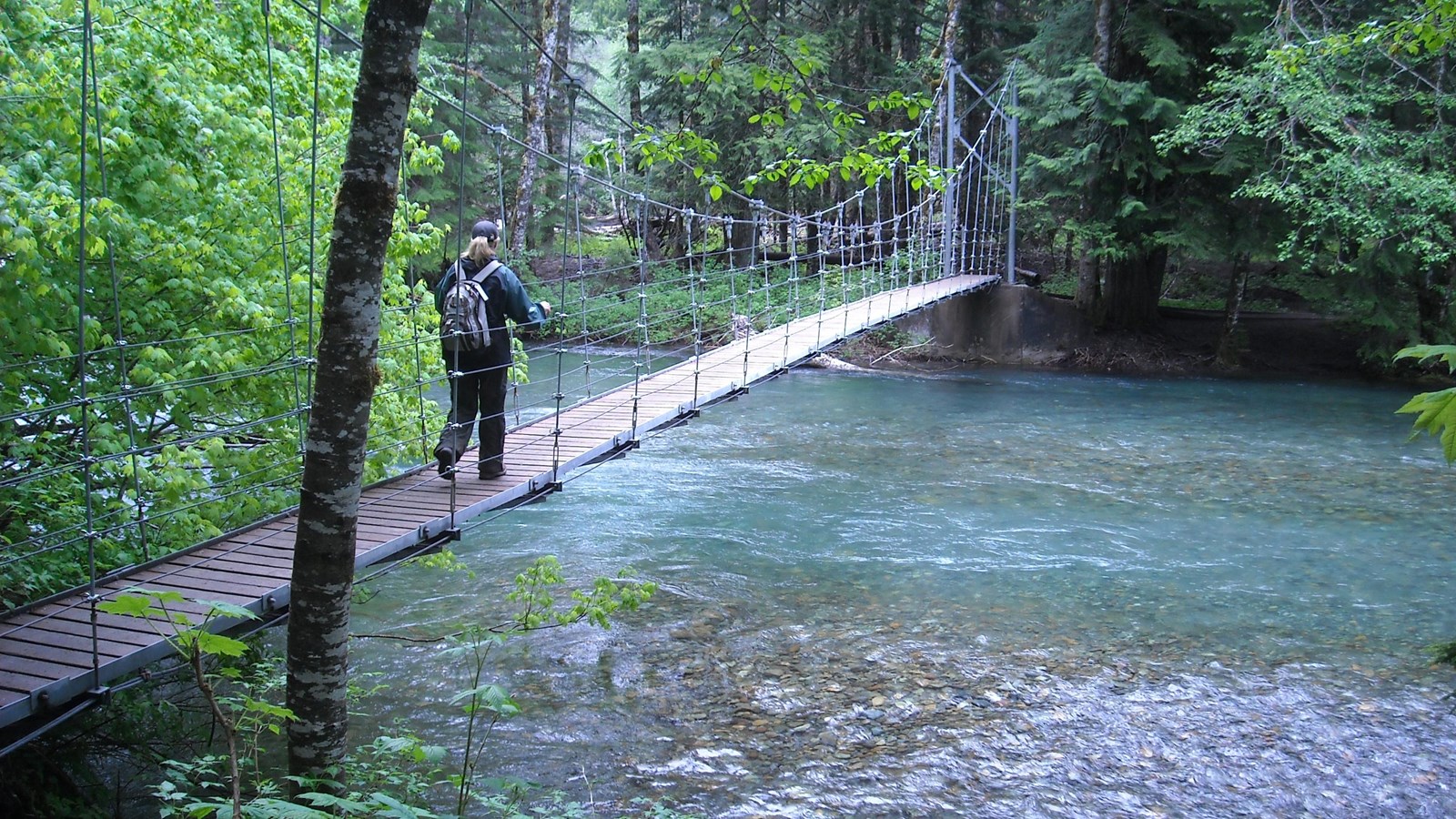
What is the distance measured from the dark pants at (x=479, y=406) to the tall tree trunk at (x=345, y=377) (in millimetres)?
1658

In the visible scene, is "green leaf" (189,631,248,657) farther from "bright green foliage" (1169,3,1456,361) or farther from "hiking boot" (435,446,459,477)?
"bright green foliage" (1169,3,1456,361)

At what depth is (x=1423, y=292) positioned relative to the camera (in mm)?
10688

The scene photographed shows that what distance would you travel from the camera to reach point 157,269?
364 centimetres

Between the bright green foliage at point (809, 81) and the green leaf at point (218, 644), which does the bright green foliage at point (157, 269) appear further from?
the bright green foliage at point (809, 81)

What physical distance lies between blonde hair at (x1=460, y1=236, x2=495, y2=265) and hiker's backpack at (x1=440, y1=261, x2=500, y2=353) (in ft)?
0.15

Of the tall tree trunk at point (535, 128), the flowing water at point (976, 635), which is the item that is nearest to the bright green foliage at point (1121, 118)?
the flowing water at point (976, 635)

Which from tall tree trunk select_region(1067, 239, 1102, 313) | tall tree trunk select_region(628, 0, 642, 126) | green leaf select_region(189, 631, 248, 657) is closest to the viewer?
green leaf select_region(189, 631, 248, 657)

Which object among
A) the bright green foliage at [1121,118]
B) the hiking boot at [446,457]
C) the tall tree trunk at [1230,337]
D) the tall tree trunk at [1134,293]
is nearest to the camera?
the hiking boot at [446,457]

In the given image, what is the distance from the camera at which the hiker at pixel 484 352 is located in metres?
3.74

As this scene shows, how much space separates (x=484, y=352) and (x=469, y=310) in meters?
0.20

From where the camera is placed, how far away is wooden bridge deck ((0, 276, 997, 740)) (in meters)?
2.36

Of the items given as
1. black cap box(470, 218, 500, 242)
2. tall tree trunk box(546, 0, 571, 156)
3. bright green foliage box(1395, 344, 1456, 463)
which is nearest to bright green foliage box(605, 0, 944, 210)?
tall tree trunk box(546, 0, 571, 156)

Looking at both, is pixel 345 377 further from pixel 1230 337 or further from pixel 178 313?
pixel 1230 337

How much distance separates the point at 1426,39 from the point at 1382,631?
8.01 feet
